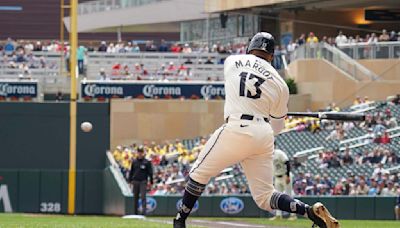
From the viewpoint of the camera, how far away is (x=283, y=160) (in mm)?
22938

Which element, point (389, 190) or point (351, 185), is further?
point (351, 185)

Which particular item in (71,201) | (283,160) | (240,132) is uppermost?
(240,132)

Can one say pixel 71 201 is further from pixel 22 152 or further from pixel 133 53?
pixel 133 53

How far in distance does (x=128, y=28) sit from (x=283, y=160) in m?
42.8

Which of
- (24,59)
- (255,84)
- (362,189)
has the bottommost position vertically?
(362,189)

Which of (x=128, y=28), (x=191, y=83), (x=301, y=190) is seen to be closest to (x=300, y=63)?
(x=191, y=83)

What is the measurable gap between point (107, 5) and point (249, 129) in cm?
5368

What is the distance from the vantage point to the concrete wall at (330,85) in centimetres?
3694

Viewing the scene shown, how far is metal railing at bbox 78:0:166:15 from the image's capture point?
6178cm

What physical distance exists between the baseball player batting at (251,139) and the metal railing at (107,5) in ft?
165

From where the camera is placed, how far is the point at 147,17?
6147 centimetres

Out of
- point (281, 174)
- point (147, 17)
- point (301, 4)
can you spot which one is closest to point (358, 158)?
point (281, 174)

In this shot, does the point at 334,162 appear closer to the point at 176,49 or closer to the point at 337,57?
the point at 337,57

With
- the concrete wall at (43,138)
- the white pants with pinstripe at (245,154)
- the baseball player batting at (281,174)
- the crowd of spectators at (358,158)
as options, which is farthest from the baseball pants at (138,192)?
the white pants with pinstripe at (245,154)
